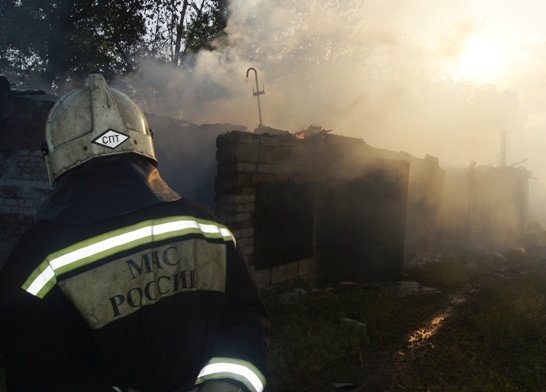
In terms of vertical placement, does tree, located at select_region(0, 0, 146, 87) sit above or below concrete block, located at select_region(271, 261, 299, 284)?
above

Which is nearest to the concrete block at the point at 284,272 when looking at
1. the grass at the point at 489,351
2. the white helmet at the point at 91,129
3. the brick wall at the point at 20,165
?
the grass at the point at 489,351

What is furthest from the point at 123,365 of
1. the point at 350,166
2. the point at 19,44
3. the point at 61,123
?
the point at 19,44

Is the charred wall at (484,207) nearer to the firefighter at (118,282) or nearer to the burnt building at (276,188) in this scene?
the burnt building at (276,188)

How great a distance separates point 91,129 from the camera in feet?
5.24

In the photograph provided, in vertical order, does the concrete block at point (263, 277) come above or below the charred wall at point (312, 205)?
below

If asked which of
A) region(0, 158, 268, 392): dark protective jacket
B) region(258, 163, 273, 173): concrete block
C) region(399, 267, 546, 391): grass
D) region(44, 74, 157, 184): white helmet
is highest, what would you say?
region(44, 74, 157, 184): white helmet

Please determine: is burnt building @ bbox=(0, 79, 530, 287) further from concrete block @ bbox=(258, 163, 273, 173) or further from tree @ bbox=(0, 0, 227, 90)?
tree @ bbox=(0, 0, 227, 90)

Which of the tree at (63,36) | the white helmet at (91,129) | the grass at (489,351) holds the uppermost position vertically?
the tree at (63,36)

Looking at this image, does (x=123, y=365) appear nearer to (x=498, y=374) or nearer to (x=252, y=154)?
(x=498, y=374)

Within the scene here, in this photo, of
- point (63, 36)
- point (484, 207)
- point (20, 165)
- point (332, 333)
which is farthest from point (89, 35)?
point (484, 207)

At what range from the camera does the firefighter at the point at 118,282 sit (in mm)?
1256

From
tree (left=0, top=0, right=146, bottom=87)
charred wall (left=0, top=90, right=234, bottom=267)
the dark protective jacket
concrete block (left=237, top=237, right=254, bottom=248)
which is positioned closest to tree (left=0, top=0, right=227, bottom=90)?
tree (left=0, top=0, right=146, bottom=87)

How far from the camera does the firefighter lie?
1.26 metres

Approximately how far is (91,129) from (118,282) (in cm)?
59
